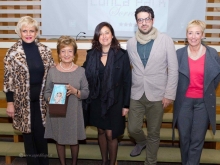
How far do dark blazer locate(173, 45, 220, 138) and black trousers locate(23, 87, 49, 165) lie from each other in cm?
124

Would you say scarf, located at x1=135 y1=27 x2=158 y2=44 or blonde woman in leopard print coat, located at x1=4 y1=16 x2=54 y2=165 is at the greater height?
scarf, located at x1=135 y1=27 x2=158 y2=44

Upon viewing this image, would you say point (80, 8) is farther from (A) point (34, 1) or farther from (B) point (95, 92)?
(B) point (95, 92)

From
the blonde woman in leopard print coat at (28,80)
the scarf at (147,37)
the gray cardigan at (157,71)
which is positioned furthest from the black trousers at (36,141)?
the scarf at (147,37)

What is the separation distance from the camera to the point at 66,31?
4.08 metres

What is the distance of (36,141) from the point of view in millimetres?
2572

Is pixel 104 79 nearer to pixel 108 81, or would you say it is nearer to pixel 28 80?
pixel 108 81

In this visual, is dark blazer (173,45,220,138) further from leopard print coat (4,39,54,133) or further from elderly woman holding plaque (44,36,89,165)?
leopard print coat (4,39,54,133)

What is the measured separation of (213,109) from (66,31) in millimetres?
2464

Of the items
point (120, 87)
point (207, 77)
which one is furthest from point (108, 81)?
point (207, 77)

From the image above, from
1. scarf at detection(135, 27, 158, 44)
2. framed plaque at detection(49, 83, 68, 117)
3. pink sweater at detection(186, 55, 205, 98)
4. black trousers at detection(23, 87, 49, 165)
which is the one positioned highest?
scarf at detection(135, 27, 158, 44)

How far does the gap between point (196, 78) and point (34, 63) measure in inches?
54.0

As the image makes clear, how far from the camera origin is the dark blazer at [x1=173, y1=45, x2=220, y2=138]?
2311 mm

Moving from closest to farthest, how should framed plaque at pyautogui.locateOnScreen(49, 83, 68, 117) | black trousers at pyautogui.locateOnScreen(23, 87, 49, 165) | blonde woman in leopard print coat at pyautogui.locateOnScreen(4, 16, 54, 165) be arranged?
framed plaque at pyautogui.locateOnScreen(49, 83, 68, 117) < blonde woman in leopard print coat at pyautogui.locateOnScreen(4, 16, 54, 165) < black trousers at pyautogui.locateOnScreen(23, 87, 49, 165)

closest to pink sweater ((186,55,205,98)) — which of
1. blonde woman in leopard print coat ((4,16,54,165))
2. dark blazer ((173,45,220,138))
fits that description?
dark blazer ((173,45,220,138))
